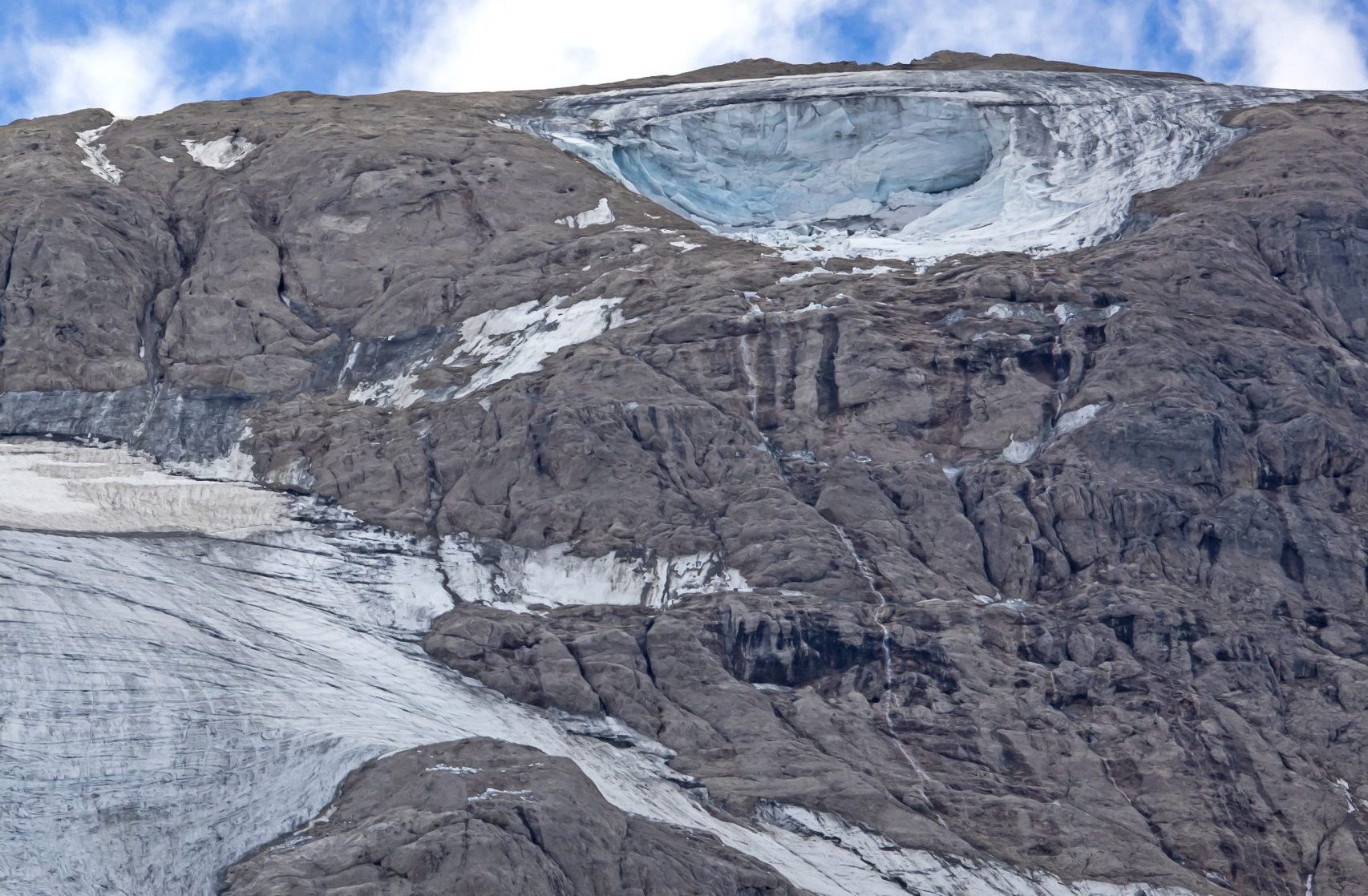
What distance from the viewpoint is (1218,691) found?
59.6m

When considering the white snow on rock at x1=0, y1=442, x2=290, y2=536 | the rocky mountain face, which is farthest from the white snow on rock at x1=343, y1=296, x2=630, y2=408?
the white snow on rock at x1=0, y1=442, x2=290, y2=536

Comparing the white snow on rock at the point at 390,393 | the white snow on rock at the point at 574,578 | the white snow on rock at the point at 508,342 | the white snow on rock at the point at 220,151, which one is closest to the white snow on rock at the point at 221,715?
the white snow on rock at the point at 574,578

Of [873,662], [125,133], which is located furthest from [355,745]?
[125,133]

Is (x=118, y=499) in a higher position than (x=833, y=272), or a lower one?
lower

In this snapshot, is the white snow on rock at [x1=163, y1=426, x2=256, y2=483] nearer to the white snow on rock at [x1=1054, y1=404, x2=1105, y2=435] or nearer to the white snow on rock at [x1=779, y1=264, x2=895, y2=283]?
the white snow on rock at [x1=779, y1=264, x2=895, y2=283]

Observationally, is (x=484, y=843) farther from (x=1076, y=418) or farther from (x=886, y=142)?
(x=886, y=142)

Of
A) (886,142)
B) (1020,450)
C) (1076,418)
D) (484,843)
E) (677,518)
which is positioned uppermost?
(886,142)

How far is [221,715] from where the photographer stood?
5319cm

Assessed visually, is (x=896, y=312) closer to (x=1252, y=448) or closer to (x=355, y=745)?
(x=1252, y=448)

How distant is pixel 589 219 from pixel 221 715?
3070 cm

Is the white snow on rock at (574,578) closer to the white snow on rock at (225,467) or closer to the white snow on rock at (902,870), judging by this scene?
the white snow on rock at (902,870)

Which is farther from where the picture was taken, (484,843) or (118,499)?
(118,499)

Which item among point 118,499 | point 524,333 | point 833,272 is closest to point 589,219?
point 524,333

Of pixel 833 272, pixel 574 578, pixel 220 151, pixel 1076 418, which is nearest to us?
pixel 574 578
